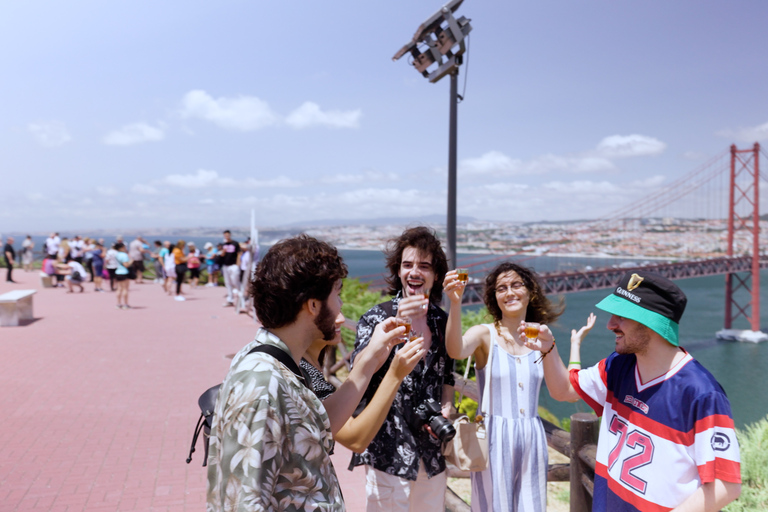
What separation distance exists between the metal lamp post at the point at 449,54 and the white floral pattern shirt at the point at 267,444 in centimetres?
457

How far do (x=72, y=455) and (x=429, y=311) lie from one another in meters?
3.71

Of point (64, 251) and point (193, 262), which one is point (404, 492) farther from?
point (64, 251)

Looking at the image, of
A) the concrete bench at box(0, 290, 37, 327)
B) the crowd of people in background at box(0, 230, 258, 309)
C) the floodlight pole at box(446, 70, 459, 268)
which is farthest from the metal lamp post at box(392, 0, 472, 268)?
the concrete bench at box(0, 290, 37, 327)

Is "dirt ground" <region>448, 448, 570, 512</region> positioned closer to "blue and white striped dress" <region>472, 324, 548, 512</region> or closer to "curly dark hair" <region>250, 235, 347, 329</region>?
"blue and white striped dress" <region>472, 324, 548, 512</region>

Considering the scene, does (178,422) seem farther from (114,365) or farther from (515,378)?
(515,378)

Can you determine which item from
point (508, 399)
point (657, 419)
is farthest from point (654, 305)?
point (508, 399)

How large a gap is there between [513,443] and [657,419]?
844mm

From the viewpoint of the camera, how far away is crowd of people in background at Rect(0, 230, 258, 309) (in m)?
12.7

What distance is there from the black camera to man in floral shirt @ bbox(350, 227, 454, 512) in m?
0.03

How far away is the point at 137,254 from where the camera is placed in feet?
60.1

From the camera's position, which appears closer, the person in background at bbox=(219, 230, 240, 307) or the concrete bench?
the concrete bench

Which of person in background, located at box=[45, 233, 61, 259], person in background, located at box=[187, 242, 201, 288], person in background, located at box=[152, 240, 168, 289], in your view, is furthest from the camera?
person in background, located at box=[45, 233, 61, 259]

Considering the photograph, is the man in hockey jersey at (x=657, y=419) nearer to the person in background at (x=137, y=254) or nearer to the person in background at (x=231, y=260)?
the person in background at (x=231, y=260)

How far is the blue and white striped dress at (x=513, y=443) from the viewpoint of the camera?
7.50ft
